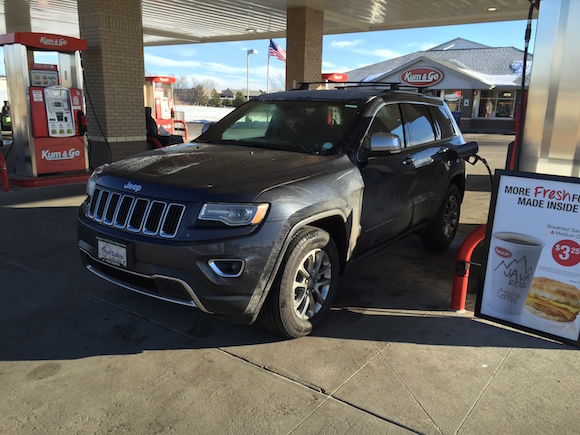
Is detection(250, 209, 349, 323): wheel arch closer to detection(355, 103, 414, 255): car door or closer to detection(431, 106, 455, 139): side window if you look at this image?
detection(355, 103, 414, 255): car door

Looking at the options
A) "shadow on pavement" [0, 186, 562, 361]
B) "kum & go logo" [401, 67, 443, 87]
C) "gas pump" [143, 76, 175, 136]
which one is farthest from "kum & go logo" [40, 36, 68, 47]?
"kum & go logo" [401, 67, 443, 87]

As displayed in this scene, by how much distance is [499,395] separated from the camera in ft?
9.64

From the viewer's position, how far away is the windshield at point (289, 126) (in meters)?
4.10

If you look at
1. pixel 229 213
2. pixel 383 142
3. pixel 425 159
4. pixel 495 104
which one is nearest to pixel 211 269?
pixel 229 213

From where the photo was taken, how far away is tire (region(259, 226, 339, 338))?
3199mm

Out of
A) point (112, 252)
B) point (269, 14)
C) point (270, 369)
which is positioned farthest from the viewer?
point (269, 14)

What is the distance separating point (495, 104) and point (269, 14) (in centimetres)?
2192

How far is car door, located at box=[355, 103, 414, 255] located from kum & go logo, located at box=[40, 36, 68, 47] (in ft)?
22.7

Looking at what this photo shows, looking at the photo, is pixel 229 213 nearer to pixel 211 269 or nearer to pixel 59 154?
pixel 211 269

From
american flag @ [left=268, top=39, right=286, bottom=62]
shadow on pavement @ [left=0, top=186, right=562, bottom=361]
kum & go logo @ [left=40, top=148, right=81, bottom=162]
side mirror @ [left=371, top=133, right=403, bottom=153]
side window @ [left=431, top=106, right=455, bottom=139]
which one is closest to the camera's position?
shadow on pavement @ [left=0, top=186, right=562, bottom=361]

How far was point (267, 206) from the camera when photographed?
3.04 m

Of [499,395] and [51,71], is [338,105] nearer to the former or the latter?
[499,395]

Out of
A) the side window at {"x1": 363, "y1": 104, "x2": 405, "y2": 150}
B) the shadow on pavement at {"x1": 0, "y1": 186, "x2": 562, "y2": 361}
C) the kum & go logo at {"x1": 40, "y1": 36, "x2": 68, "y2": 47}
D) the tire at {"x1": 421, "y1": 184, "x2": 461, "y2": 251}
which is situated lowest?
the shadow on pavement at {"x1": 0, "y1": 186, "x2": 562, "y2": 361}

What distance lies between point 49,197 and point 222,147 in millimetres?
5237
